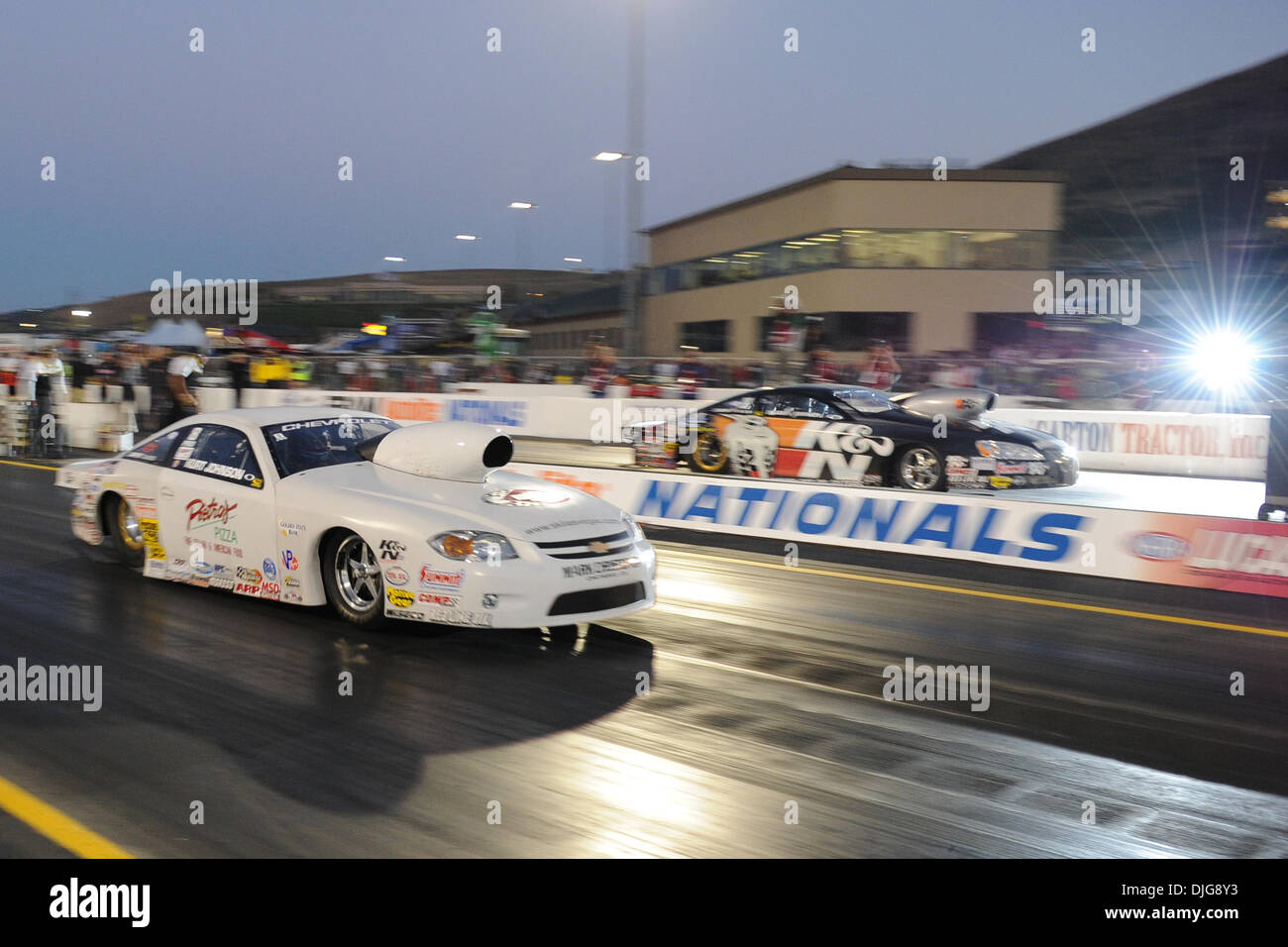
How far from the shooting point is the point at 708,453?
14.8m

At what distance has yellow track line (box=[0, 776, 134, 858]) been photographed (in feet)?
12.4

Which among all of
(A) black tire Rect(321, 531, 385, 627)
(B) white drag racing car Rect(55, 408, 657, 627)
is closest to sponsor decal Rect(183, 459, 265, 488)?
(B) white drag racing car Rect(55, 408, 657, 627)

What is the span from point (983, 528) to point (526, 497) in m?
4.49

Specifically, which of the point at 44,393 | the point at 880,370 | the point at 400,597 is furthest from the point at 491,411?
the point at 400,597

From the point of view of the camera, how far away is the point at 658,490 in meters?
11.5

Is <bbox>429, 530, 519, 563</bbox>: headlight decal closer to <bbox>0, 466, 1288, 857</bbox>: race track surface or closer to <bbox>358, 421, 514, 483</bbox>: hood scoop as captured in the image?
<bbox>0, 466, 1288, 857</bbox>: race track surface

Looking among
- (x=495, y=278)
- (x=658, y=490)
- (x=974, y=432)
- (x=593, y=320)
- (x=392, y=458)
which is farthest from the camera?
(x=495, y=278)

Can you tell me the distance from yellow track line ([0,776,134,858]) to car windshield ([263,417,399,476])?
301 centimetres

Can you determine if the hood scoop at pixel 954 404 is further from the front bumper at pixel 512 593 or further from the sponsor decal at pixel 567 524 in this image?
the front bumper at pixel 512 593

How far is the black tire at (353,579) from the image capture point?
256 inches

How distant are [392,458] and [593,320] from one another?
5167cm

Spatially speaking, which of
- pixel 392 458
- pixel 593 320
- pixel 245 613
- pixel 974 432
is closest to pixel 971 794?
pixel 392 458

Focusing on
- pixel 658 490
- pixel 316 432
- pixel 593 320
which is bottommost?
pixel 658 490
